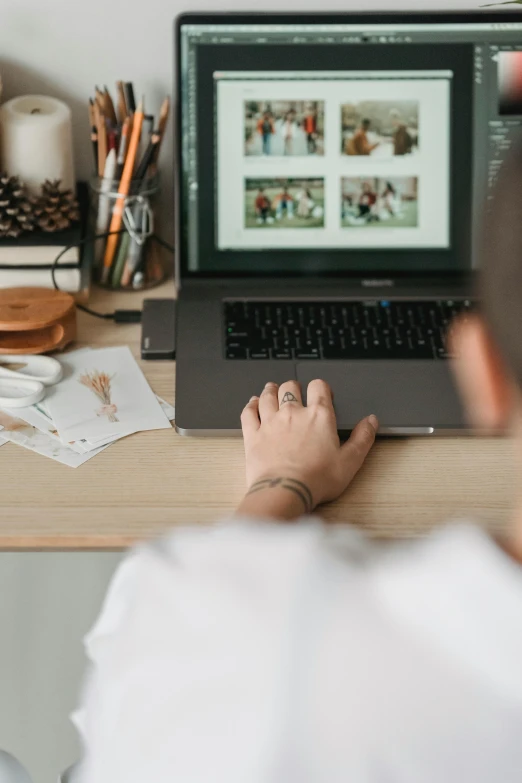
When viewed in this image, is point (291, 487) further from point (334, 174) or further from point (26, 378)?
point (334, 174)

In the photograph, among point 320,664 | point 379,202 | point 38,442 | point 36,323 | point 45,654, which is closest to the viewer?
point 320,664

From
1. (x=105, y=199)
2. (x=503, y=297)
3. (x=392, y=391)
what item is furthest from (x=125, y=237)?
(x=503, y=297)

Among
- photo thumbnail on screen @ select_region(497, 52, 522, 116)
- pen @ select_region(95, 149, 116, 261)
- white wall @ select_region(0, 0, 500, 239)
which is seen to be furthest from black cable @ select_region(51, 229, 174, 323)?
photo thumbnail on screen @ select_region(497, 52, 522, 116)

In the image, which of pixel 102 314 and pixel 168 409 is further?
pixel 102 314

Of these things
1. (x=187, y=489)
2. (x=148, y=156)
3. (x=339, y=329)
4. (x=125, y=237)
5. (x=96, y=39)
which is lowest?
(x=187, y=489)

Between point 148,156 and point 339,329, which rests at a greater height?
point 148,156

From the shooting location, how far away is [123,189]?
1218 mm

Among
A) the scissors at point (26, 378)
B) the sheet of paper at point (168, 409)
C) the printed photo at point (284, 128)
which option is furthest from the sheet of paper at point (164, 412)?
the printed photo at point (284, 128)

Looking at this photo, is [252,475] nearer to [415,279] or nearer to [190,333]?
[190,333]

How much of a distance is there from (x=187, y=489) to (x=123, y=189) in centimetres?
51

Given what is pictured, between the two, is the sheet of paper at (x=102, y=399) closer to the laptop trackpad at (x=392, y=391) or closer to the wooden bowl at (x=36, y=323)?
the wooden bowl at (x=36, y=323)

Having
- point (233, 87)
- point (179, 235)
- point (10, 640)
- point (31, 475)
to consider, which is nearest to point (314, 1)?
point (233, 87)

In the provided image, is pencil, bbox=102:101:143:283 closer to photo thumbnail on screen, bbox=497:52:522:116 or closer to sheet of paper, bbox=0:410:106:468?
sheet of paper, bbox=0:410:106:468

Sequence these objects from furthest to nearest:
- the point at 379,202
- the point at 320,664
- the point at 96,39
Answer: the point at 96,39, the point at 379,202, the point at 320,664
